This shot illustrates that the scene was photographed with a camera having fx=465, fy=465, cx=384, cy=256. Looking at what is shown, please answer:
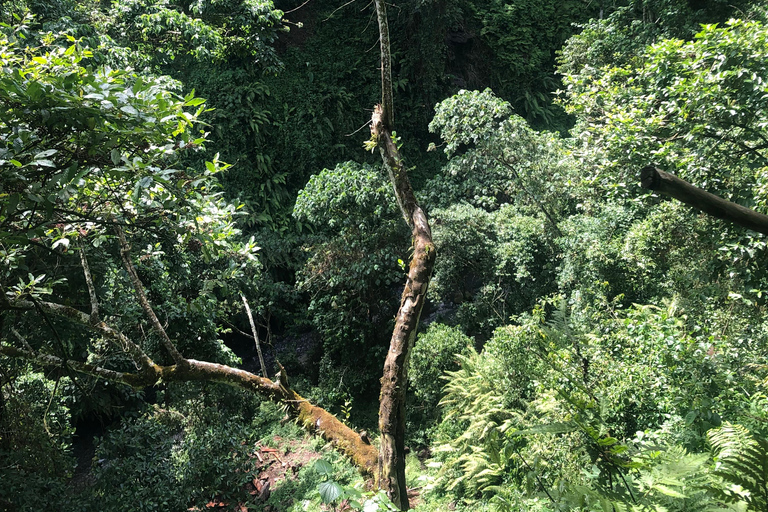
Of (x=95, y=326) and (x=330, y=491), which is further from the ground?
(x=95, y=326)

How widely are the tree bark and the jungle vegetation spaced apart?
0.36 metres

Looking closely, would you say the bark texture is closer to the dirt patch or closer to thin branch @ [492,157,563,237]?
the dirt patch

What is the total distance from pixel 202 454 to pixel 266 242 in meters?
5.28

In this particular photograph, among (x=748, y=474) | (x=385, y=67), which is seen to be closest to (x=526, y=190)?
(x=385, y=67)

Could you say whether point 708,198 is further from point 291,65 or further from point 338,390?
point 291,65

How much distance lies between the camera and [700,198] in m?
1.40

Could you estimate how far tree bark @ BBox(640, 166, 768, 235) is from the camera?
1.38 metres

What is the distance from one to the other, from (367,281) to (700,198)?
263 inches

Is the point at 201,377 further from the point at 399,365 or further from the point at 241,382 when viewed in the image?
the point at 399,365

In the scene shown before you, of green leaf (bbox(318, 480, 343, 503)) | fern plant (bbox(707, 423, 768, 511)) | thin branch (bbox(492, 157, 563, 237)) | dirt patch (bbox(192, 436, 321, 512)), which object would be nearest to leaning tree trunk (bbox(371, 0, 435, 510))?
green leaf (bbox(318, 480, 343, 503))

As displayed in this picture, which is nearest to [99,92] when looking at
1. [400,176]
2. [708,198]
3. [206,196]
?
[206,196]

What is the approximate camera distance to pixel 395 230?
7.70 metres

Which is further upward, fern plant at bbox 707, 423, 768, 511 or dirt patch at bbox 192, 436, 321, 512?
fern plant at bbox 707, 423, 768, 511

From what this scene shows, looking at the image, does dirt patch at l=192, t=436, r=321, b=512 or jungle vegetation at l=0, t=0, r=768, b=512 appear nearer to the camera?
jungle vegetation at l=0, t=0, r=768, b=512
